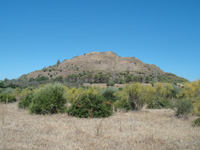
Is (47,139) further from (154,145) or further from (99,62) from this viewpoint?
(99,62)

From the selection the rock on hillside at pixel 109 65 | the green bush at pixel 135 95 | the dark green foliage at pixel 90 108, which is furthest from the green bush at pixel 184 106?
the rock on hillside at pixel 109 65

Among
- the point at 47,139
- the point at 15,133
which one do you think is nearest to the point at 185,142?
the point at 47,139

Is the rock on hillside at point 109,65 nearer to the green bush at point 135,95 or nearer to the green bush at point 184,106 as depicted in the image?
the green bush at point 135,95

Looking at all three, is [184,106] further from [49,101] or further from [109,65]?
[109,65]

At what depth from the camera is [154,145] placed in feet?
18.5

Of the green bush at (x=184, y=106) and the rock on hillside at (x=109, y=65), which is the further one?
the rock on hillside at (x=109, y=65)

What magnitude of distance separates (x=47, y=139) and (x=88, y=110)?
5.13 metres

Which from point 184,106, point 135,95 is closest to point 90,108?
point 135,95

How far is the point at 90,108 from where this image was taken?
1130 cm

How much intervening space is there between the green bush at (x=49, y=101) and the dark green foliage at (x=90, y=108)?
1215 mm

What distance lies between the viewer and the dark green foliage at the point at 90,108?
10.9 meters

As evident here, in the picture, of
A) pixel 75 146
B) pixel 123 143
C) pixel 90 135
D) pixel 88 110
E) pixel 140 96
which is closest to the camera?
pixel 75 146

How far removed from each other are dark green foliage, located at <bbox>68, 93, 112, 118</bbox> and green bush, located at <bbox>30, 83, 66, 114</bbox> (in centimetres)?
122

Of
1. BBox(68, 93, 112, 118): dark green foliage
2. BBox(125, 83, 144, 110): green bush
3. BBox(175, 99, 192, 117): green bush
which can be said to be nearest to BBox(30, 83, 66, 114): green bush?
BBox(68, 93, 112, 118): dark green foliage
